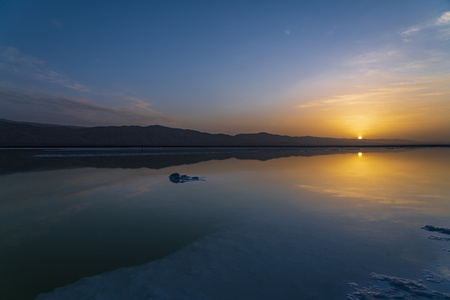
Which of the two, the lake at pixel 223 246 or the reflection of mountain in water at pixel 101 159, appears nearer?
the lake at pixel 223 246

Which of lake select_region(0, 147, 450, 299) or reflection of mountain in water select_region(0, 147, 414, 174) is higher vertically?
reflection of mountain in water select_region(0, 147, 414, 174)

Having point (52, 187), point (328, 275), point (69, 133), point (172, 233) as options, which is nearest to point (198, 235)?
point (172, 233)

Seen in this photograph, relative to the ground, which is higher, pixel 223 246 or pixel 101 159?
pixel 101 159

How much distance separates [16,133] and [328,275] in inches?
7188

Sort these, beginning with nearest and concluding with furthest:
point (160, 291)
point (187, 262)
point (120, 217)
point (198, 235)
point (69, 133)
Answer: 1. point (160, 291)
2. point (187, 262)
3. point (198, 235)
4. point (120, 217)
5. point (69, 133)

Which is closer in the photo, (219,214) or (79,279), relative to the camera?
(79,279)

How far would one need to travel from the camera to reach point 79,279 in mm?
4328

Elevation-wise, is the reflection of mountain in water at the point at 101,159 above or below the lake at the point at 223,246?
above

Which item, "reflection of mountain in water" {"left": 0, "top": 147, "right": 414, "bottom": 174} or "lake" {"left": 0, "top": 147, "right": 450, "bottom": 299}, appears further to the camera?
"reflection of mountain in water" {"left": 0, "top": 147, "right": 414, "bottom": 174}

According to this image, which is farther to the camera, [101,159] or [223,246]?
[101,159]

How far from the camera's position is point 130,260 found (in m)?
5.00

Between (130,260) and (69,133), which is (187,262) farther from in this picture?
(69,133)

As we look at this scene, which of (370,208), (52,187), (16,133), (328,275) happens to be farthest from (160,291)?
(16,133)

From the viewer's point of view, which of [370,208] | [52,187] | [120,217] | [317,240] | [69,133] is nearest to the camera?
[317,240]
